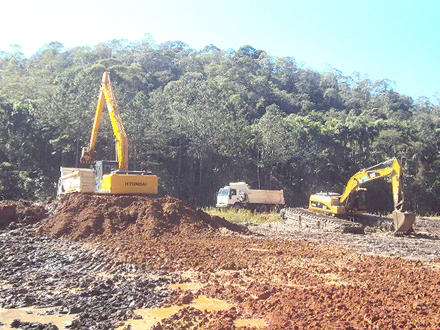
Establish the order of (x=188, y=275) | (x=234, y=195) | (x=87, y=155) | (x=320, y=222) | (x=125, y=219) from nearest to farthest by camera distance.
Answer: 1. (x=188, y=275)
2. (x=125, y=219)
3. (x=320, y=222)
4. (x=87, y=155)
5. (x=234, y=195)

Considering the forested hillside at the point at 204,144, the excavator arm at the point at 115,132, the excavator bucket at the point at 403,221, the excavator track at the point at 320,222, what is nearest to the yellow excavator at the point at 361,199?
the excavator bucket at the point at 403,221

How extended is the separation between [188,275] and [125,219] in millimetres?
6104

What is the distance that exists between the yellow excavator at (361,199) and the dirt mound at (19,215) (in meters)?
12.4

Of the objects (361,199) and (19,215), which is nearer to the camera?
(19,215)

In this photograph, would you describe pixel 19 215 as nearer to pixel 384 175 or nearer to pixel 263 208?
pixel 384 175

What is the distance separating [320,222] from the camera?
1864cm

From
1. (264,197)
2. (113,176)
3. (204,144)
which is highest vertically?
(204,144)

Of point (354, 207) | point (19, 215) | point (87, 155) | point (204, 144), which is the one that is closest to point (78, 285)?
point (19, 215)

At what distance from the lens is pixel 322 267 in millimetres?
9242

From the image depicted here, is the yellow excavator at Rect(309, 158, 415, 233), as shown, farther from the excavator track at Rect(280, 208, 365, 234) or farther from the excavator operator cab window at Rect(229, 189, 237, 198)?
the excavator operator cab window at Rect(229, 189, 237, 198)

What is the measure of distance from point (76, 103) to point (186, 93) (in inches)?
448

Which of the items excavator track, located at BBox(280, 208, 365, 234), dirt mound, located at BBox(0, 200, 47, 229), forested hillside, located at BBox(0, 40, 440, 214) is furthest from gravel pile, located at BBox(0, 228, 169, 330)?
forested hillside, located at BBox(0, 40, 440, 214)

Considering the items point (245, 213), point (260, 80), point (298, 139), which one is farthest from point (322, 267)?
point (260, 80)

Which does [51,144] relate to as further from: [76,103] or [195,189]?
[195,189]
